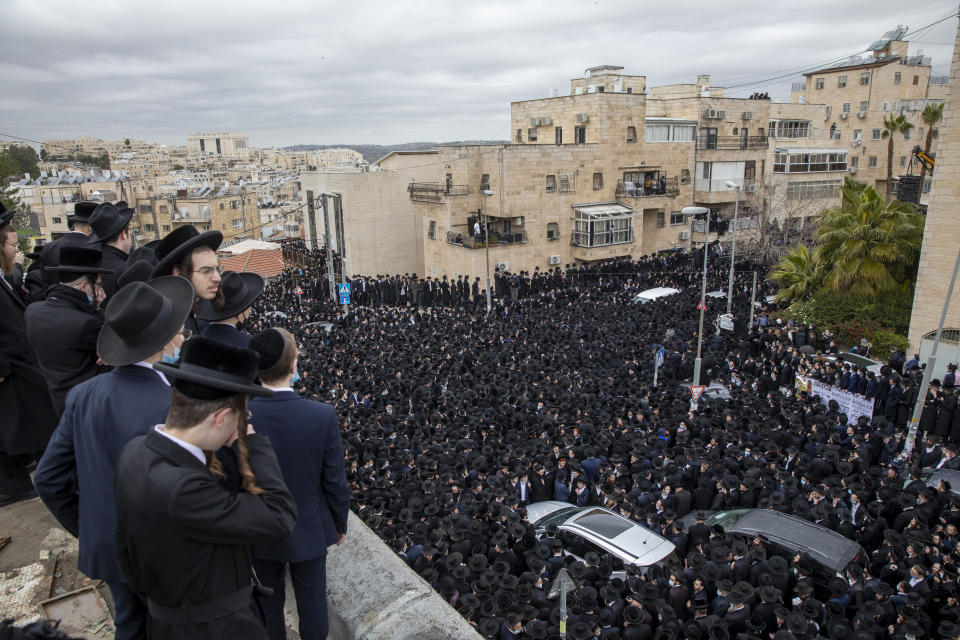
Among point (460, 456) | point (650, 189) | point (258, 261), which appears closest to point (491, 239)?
point (650, 189)

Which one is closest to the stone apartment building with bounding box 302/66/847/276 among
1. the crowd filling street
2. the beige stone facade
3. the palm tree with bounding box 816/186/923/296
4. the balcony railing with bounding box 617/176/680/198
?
the balcony railing with bounding box 617/176/680/198

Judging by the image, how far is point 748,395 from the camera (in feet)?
43.5

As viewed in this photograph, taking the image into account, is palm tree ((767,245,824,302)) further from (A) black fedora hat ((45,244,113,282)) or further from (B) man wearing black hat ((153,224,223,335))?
(A) black fedora hat ((45,244,113,282))

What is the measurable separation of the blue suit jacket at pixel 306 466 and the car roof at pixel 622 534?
523cm

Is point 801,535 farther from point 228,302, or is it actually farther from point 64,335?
point 64,335

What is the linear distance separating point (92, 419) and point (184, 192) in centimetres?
5810

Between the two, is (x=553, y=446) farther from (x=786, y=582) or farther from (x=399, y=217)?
(x=399, y=217)

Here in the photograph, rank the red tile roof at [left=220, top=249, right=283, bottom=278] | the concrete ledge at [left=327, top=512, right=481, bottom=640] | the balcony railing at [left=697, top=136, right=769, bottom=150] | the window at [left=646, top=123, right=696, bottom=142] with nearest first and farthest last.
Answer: the concrete ledge at [left=327, top=512, right=481, bottom=640]
the red tile roof at [left=220, top=249, right=283, bottom=278]
the window at [left=646, top=123, right=696, bottom=142]
the balcony railing at [left=697, top=136, right=769, bottom=150]

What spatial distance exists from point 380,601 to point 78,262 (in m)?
3.02

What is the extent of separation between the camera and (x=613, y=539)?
7.86 m

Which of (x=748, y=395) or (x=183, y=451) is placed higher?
(x=183, y=451)

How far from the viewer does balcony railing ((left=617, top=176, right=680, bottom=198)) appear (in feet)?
109

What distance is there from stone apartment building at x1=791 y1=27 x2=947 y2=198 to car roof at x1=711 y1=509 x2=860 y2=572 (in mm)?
45886

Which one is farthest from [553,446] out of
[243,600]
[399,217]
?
[399,217]
